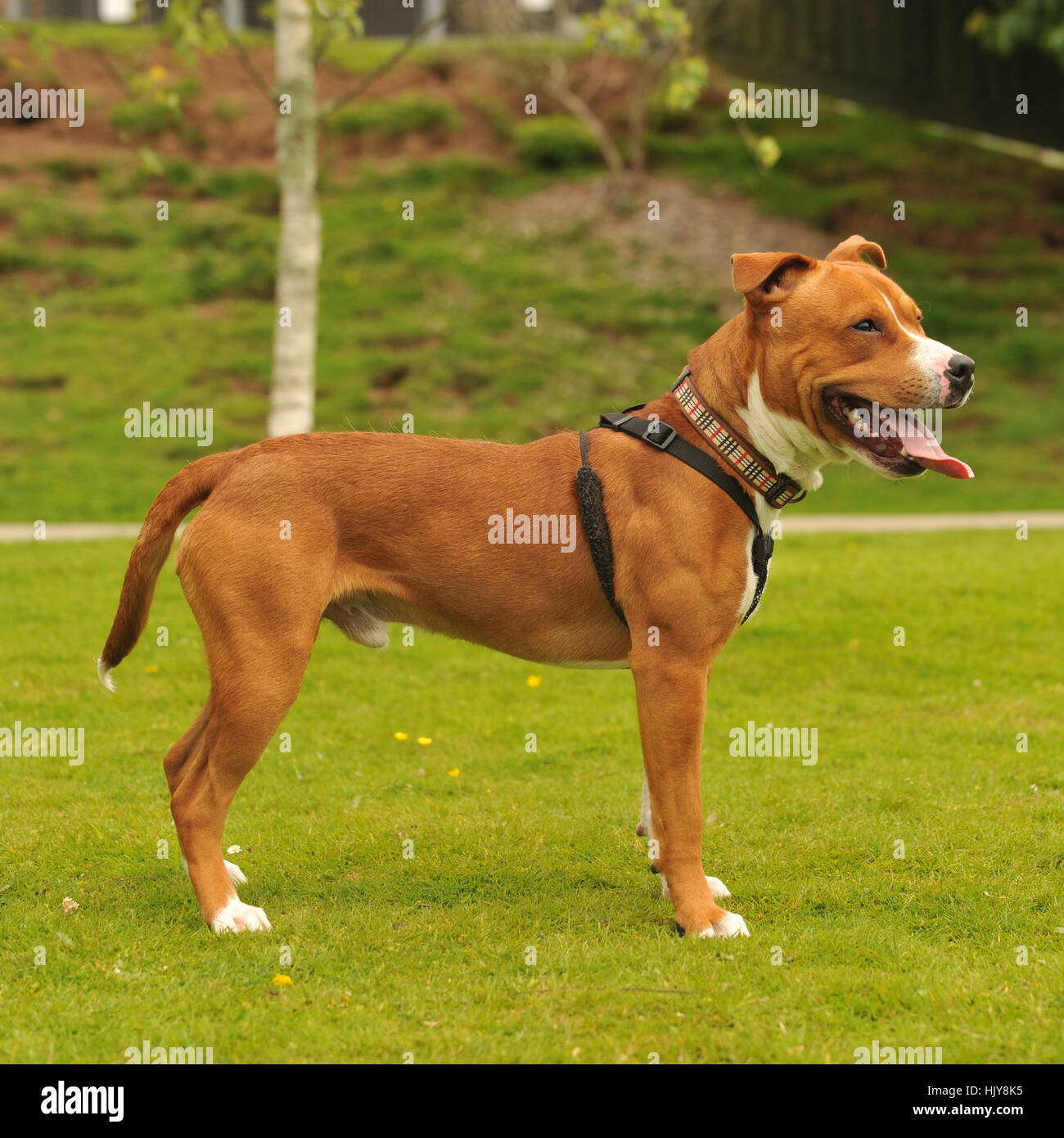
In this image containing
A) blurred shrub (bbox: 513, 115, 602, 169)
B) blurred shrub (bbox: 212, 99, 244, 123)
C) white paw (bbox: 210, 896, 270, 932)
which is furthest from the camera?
blurred shrub (bbox: 212, 99, 244, 123)

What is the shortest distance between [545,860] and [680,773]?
1.07m

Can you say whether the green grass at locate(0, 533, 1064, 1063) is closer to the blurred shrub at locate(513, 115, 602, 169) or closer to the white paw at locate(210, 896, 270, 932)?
the white paw at locate(210, 896, 270, 932)

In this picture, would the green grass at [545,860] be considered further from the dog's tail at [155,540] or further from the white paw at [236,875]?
the dog's tail at [155,540]

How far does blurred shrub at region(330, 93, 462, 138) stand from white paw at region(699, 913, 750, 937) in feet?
65.6

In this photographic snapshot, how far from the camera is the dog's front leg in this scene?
183 inches

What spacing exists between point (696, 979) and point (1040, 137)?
20046 millimetres

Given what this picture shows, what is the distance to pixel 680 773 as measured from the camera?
468cm

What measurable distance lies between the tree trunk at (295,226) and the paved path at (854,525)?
1936 millimetres

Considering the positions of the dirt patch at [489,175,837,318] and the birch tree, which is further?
the dirt patch at [489,175,837,318]

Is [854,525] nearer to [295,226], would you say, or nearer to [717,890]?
[295,226]
